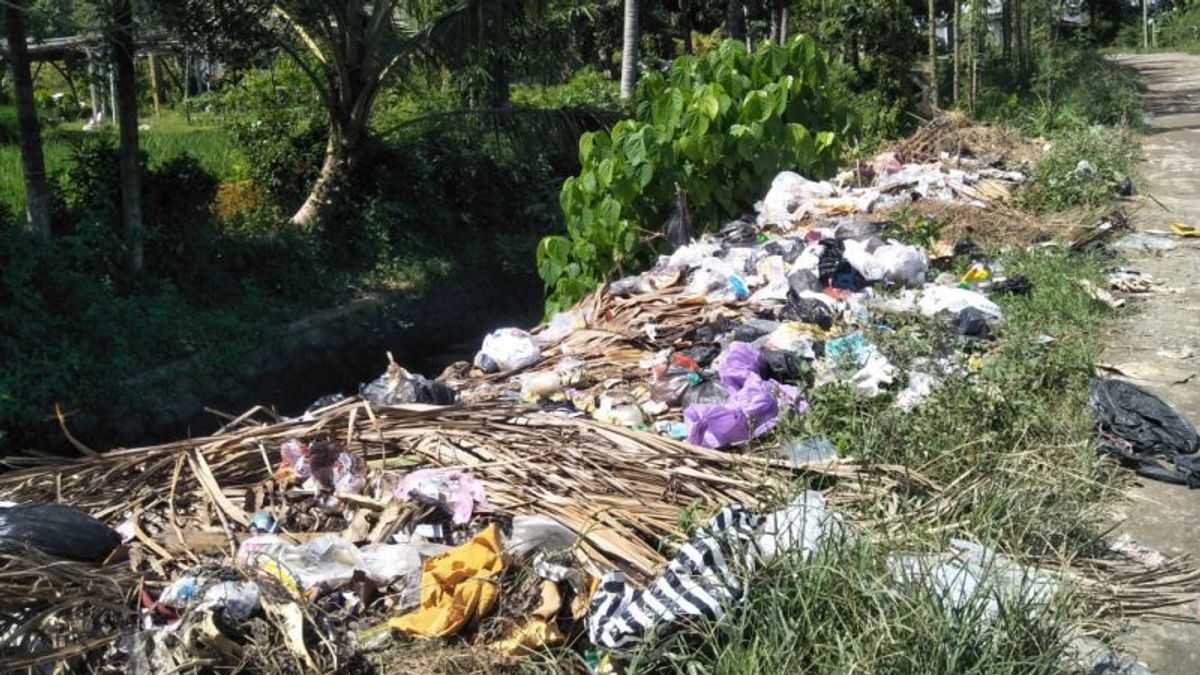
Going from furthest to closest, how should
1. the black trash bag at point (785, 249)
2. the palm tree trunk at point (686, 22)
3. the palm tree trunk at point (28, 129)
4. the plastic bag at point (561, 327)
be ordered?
1. the palm tree trunk at point (686, 22)
2. the palm tree trunk at point (28, 129)
3. the black trash bag at point (785, 249)
4. the plastic bag at point (561, 327)

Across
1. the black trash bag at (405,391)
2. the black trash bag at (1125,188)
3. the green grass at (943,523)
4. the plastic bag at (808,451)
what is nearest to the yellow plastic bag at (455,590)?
the green grass at (943,523)

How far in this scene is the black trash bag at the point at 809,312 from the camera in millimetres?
6434

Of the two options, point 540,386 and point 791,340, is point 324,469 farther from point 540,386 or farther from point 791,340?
point 791,340

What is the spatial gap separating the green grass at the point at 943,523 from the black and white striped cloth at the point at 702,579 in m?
0.05

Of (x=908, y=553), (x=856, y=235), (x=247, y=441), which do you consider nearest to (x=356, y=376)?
(x=856, y=235)

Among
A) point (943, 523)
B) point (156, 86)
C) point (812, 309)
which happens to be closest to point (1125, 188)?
point (812, 309)

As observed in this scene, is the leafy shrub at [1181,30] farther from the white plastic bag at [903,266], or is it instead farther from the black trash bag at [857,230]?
the white plastic bag at [903,266]

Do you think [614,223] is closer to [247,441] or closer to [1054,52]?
[247,441]

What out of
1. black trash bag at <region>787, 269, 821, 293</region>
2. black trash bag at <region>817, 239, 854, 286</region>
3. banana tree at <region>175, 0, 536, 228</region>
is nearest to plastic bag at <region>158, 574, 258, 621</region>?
black trash bag at <region>787, 269, 821, 293</region>

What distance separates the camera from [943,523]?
396cm

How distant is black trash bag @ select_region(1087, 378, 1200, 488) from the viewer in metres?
4.57

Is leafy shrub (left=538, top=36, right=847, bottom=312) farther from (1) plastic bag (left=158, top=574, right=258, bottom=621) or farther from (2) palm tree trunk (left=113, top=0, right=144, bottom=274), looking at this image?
(1) plastic bag (left=158, top=574, right=258, bottom=621)

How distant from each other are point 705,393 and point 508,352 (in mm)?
1793

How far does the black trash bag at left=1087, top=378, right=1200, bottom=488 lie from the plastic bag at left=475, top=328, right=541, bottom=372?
307 centimetres
